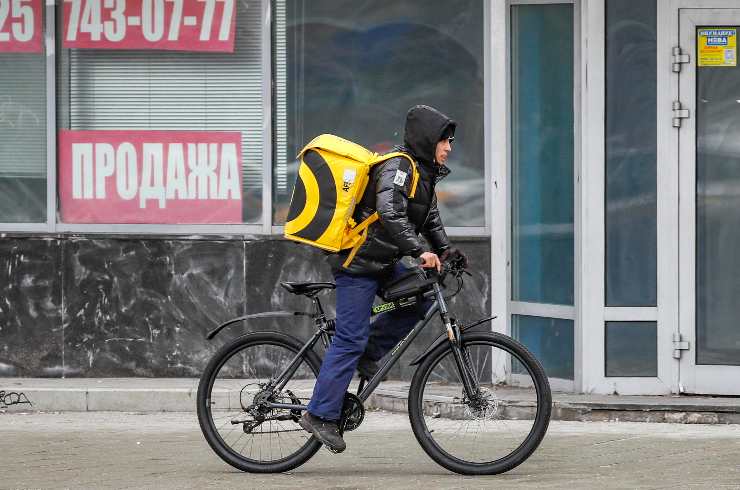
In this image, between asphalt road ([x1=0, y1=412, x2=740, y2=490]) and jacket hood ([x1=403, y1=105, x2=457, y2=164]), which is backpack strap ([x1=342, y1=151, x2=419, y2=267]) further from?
asphalt road ([x1=0, y1=412, x2=740, y2=490])

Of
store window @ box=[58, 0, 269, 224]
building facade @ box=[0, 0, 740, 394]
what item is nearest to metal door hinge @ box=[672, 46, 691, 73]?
building facade @ box=[0, 0, 740, 394]

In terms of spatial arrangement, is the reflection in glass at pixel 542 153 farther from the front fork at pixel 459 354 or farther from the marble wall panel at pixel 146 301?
the front fork at pixel 459 354

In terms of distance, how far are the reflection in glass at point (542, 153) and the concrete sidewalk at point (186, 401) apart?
3.05ft

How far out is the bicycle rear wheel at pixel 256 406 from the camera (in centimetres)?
700

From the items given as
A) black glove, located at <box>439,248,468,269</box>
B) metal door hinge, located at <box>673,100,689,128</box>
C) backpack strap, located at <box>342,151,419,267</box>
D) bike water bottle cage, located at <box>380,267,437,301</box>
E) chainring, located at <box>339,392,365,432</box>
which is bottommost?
chainring, located at <box>339,392,365,432</box>

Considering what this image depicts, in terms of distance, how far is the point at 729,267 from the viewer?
31.1 feet

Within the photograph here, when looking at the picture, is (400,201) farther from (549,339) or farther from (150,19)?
(150,19)

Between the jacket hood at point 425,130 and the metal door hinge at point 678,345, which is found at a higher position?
the jacket hood at point 425,130

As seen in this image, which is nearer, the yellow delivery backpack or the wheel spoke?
the yellow delivery backpack

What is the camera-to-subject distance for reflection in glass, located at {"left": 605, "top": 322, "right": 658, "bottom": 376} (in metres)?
9.46

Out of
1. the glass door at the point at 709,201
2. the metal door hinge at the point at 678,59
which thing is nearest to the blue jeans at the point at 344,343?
the glass door at the point at 709,201

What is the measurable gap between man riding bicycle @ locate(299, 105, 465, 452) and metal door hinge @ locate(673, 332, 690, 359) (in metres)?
2.99

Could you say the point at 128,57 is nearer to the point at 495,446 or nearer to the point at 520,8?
the point at 520,8

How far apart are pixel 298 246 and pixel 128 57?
6.06 feet
